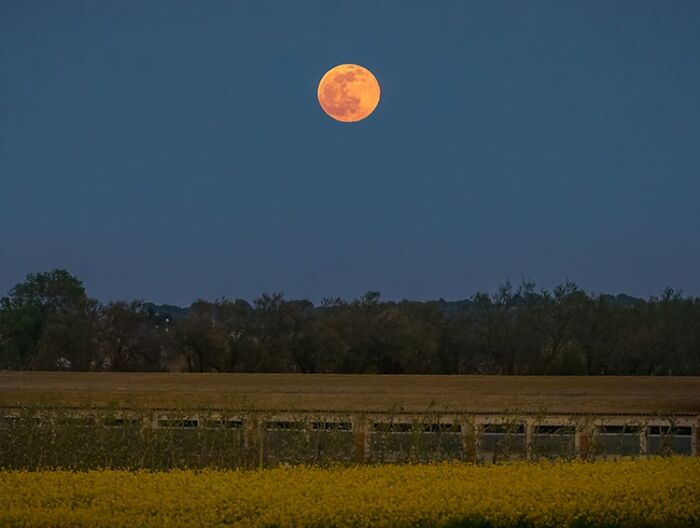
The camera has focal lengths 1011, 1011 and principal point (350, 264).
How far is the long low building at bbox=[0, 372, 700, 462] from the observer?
1138 cm

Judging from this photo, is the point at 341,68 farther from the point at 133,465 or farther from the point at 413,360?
the point at 133,465

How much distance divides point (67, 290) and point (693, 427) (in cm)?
1674

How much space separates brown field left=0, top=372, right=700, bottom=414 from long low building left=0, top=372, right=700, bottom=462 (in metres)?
0.04

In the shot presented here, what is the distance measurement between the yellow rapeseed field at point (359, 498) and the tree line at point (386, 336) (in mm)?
11950

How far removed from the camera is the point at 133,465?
1116cm

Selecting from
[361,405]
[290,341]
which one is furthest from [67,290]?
[361,405]

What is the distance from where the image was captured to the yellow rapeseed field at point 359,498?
7.20 meters

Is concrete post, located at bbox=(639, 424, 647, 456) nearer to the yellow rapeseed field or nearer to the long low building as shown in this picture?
the long low building

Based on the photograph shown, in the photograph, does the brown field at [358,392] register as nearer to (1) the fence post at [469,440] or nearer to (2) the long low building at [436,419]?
(2) the long low building at [436,419]

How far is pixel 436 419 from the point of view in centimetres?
1148

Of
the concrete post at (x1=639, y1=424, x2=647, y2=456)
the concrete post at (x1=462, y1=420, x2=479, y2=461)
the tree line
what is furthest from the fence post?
the tree line

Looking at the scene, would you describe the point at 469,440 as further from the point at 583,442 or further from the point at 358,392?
the point at 358,392

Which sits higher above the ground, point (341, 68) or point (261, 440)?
point (341, 68)

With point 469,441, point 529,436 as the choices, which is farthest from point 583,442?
point 469,441
